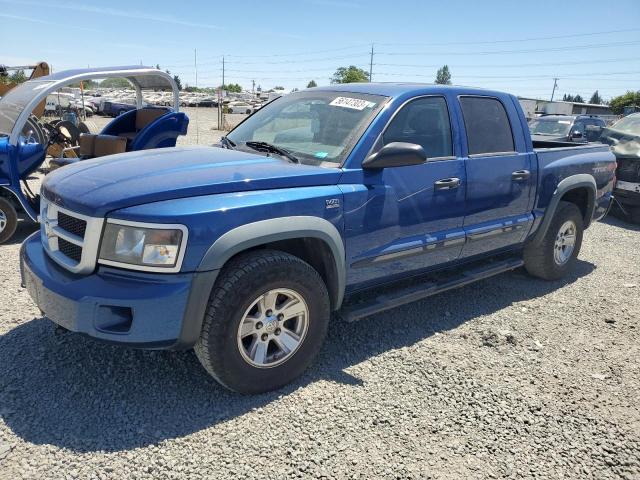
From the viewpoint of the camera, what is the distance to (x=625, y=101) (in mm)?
63281

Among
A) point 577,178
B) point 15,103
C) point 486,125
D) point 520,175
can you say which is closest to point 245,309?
point 486,125

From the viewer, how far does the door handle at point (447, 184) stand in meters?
3.61

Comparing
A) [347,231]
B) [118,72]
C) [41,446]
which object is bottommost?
[41,446]

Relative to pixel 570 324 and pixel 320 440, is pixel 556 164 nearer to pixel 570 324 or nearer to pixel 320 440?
pixel 570 324

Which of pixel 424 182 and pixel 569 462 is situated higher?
pixel 424 182

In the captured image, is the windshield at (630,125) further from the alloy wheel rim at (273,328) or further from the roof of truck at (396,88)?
the alloy wheel rim at (273,328)

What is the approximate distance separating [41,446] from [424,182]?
110 inches

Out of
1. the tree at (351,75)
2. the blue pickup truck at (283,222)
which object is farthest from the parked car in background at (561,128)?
the tree at (351,75)

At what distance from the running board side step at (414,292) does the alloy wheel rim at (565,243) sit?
551 mm

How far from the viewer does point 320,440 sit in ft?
8.49

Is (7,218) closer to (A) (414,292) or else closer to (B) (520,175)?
(A) (414,292)

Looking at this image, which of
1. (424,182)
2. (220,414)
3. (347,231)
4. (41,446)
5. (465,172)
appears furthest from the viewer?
(465,172)

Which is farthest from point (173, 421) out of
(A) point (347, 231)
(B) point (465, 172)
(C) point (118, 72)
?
(C) point (118, 72)

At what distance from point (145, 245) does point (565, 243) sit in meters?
4.52
